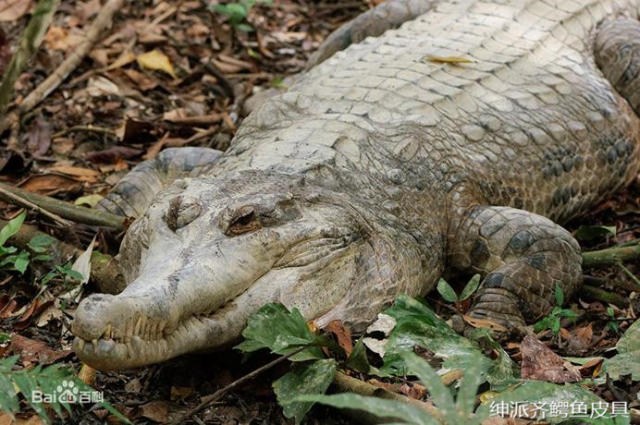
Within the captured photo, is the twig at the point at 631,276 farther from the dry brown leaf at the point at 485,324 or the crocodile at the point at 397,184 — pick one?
the dry brown leaf at the point at 485,324

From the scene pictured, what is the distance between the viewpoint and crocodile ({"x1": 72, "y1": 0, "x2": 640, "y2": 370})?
294 centimetres

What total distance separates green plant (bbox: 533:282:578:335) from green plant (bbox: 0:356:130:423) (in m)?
1.66

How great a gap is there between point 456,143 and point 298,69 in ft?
8.04

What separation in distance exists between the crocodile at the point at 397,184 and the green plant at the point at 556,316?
6 centimetres

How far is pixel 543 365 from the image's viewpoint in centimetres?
308

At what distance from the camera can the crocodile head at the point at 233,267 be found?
8.61 ft

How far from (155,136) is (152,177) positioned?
34.8 inches

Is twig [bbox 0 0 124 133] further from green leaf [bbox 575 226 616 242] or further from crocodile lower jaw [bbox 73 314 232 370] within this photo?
green leaf [bbox 575 226 616 242]

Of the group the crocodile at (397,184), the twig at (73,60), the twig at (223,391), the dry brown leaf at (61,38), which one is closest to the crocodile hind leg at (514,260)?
the crocodile at (397,184)

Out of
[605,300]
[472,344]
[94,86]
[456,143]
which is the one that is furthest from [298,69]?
[472,344]

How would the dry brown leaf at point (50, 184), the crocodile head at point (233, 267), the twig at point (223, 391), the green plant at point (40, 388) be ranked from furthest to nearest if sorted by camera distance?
1. the dry brown leaf at point (50, 184)
2. the twig at point (223, 391)
3. the crocodile head at point (233, 267)
4. the green plant at point (40, 388)

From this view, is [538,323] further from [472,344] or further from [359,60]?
[359,60]

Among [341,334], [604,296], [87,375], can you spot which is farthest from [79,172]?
[604,296]

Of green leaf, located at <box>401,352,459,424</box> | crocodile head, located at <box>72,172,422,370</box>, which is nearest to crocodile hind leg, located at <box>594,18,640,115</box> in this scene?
crocodile head, located at <box>72,172,422,370</box>
